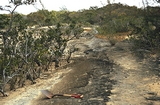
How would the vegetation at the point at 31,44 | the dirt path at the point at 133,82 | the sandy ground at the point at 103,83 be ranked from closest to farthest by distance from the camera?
the dirt path at the point at 133,82 < the sandy ground at the point at 103,83 < the vegetation at the point at 31,44

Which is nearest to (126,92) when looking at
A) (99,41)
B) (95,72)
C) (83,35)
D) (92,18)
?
(95,72)

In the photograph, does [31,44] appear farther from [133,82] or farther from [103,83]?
[133,82]

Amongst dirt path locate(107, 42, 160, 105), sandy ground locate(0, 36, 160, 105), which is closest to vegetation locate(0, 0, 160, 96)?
sandy ground locate(0, 36, 160, 105)

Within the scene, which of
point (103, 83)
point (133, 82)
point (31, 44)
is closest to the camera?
point (133, 82)

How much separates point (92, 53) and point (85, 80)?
22.4 ft

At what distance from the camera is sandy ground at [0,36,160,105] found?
361 inches

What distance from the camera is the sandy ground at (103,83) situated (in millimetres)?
9180

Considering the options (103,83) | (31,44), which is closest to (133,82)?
(103,83)

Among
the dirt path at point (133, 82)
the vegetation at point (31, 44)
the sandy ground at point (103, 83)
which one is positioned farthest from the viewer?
the vegetation at point (31, 44)

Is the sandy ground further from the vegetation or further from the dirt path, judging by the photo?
the vegetation

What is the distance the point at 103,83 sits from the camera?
36.1ft

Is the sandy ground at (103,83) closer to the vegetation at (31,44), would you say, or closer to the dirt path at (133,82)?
the dirt path at (133,82)

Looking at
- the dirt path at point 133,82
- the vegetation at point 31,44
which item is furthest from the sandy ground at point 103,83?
the vegetation at point 31,44

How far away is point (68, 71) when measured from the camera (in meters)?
14.5
